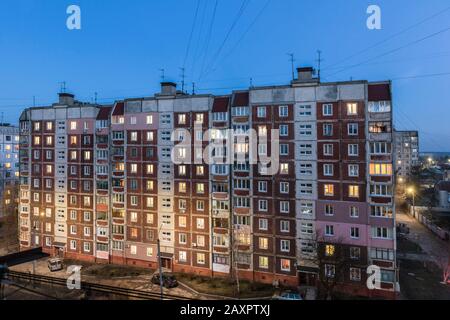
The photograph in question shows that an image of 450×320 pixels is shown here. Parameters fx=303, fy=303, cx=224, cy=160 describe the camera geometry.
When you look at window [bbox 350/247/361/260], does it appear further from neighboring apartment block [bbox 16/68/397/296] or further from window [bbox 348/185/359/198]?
window [bbox 348/185/359/198]

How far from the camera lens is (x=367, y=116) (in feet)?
117

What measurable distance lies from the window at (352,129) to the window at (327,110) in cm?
268

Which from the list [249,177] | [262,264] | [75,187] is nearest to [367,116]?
[249,177]

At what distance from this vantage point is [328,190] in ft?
123

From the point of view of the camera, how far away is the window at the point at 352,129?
1426 inches

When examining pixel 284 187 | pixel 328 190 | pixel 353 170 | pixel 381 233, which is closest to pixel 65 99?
pixel 284 187

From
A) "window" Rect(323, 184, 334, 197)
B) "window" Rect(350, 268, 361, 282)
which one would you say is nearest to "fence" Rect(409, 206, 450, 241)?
"window" Rect(350, 268, 361, 282)

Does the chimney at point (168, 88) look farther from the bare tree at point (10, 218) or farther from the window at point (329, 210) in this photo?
the bare tree at point (10, 218)

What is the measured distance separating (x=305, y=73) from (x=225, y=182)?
17.8m

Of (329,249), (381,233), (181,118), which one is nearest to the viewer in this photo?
(381,233)

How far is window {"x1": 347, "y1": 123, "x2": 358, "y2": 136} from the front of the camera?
3622 centimetres

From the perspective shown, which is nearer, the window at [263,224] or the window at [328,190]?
the window at [328,190]

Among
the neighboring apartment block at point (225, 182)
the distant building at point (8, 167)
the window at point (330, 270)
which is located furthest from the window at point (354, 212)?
the distant building at point (8, 167)

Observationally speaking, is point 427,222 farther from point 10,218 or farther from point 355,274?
point 10,218
